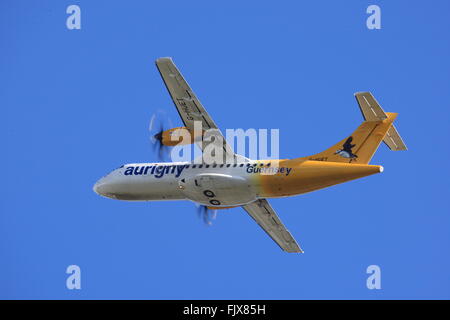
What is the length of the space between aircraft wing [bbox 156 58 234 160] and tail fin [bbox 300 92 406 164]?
183 inches

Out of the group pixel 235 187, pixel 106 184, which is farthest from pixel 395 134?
pixel 106 184

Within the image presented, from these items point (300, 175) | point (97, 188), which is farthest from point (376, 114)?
point (97, 188)

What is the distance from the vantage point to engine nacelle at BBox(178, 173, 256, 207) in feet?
148

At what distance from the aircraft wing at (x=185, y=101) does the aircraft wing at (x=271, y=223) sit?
3.75 m

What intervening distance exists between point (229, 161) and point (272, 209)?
13.4ft

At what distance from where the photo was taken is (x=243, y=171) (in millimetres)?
45094

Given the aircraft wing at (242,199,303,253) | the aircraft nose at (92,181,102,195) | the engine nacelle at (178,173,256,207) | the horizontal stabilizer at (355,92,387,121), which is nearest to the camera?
the horizontal stabilizer at (355,92,387,121)

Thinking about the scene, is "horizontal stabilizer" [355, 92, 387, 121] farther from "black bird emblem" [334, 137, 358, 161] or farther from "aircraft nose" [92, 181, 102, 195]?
"aircraft nose" [92, 181, 102, 195]

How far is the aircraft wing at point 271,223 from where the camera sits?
48.3 metres

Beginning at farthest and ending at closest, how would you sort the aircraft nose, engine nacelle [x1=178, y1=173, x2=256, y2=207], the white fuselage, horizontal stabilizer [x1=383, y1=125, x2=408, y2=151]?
the aircraft nose, the white fuselage, engine nacelle [x1=178, y1=173, x2=256, y2=207], horizontal stabilizer [x1=383, y1=125, x2=408, y2=151]

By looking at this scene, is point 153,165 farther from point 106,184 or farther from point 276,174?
point 276,174

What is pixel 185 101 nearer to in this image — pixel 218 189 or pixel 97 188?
pixel 218 189

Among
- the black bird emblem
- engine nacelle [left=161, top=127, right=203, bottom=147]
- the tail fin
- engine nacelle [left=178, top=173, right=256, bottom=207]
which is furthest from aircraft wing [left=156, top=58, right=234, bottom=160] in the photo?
the black bird emblem

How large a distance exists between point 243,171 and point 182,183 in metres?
3.09
